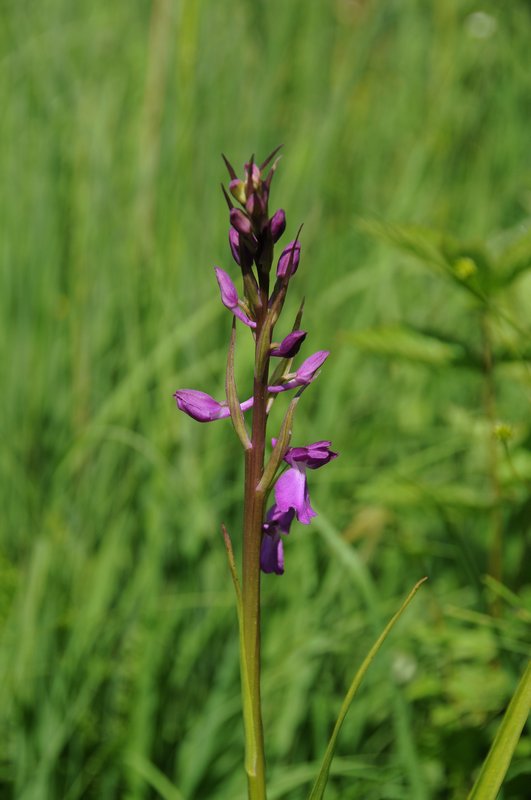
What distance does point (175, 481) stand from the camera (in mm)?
2021

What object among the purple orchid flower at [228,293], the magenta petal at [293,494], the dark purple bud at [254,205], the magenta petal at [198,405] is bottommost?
the magenta petal at [293,494]

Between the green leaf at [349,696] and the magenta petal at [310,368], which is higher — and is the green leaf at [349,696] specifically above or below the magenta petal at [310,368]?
below

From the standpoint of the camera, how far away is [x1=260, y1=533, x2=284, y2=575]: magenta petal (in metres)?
0.95

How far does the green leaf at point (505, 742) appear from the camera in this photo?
0.83 metres

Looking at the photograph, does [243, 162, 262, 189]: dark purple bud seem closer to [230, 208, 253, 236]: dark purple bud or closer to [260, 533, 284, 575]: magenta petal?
[230, 208, 253, 236]: dark purple bud

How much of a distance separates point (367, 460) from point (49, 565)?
87 cm

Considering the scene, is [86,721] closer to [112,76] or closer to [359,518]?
[359,518]

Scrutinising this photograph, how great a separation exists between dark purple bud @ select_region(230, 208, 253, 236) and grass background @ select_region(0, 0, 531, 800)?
65 cm

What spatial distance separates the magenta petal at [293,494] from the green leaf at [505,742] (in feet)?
0.84

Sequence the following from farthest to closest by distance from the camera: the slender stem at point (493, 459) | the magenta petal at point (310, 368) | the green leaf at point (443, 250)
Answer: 1. the slender stem at point (493, 459)
2. the green leaf at point (443, 250)
3. the magenta petal at point (310, 368)

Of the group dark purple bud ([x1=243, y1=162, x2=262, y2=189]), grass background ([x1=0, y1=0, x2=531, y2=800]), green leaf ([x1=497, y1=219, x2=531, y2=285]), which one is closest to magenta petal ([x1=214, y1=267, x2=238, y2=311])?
dark purple bud ([x1=243, y1=162, x2=262, y2=189])

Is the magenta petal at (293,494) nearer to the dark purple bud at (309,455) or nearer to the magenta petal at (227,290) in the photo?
the dark purple bud at (309,455)

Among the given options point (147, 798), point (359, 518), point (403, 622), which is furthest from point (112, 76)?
point (147, 798)

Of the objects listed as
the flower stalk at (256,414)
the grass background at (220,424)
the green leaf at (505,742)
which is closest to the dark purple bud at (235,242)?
the flower stalk at (256,414)
